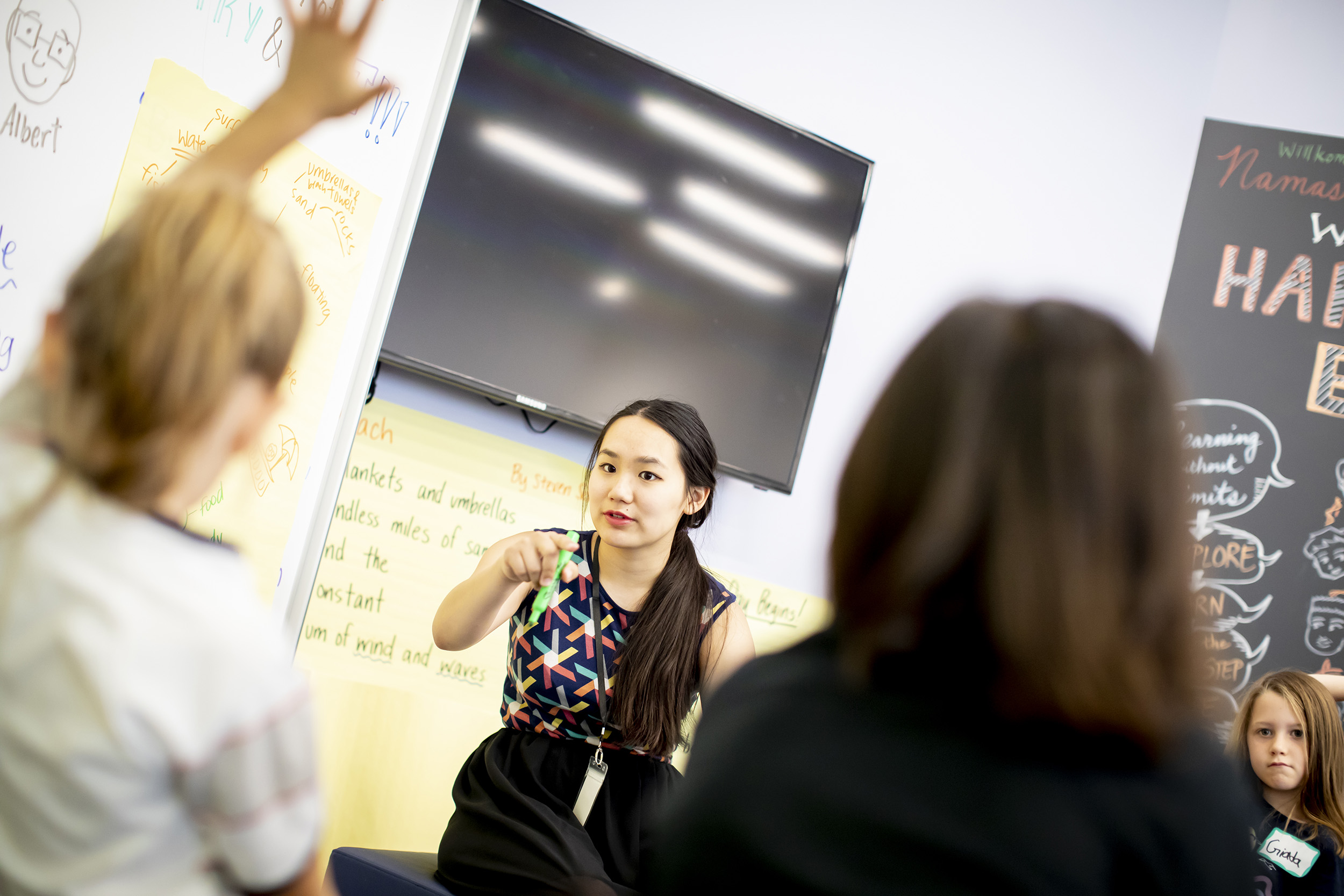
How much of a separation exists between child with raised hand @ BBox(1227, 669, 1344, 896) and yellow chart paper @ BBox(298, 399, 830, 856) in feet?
6.66

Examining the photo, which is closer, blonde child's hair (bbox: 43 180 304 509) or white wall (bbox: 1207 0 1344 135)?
blonde child's hair (bbox: 43 180 304 509)

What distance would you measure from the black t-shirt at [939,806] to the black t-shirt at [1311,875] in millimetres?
2119

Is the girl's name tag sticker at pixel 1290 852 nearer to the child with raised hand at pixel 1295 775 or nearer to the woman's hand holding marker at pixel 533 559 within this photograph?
the child with raised hand at pixel 1295 775

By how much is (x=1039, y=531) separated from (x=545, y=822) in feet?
3.85

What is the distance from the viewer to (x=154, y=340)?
1.98 ft

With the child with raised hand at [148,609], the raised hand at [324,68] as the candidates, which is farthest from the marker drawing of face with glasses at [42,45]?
the child with raised hand at [148,609]

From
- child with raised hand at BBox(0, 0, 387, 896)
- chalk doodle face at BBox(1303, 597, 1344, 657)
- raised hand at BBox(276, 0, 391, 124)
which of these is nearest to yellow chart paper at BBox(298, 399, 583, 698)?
raised hand at BBox(276, 0, 391, 124)

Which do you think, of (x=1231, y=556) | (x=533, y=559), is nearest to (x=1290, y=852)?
(x=1231, y=556)

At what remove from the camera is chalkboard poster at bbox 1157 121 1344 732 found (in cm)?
314

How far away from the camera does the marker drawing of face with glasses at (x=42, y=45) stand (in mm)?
1023

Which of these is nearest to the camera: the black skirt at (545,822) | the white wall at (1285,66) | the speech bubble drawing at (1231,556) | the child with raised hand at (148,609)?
the child with raised hand at (148,609)

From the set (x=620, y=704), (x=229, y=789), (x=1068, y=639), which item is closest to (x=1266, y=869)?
(x=620, y=704)

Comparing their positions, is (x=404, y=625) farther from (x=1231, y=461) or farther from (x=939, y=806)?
(x=1231, y=461)

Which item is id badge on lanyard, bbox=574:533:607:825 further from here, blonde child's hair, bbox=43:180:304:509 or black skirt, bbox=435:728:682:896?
blonde child's hair, bbox=43:180:304:509
